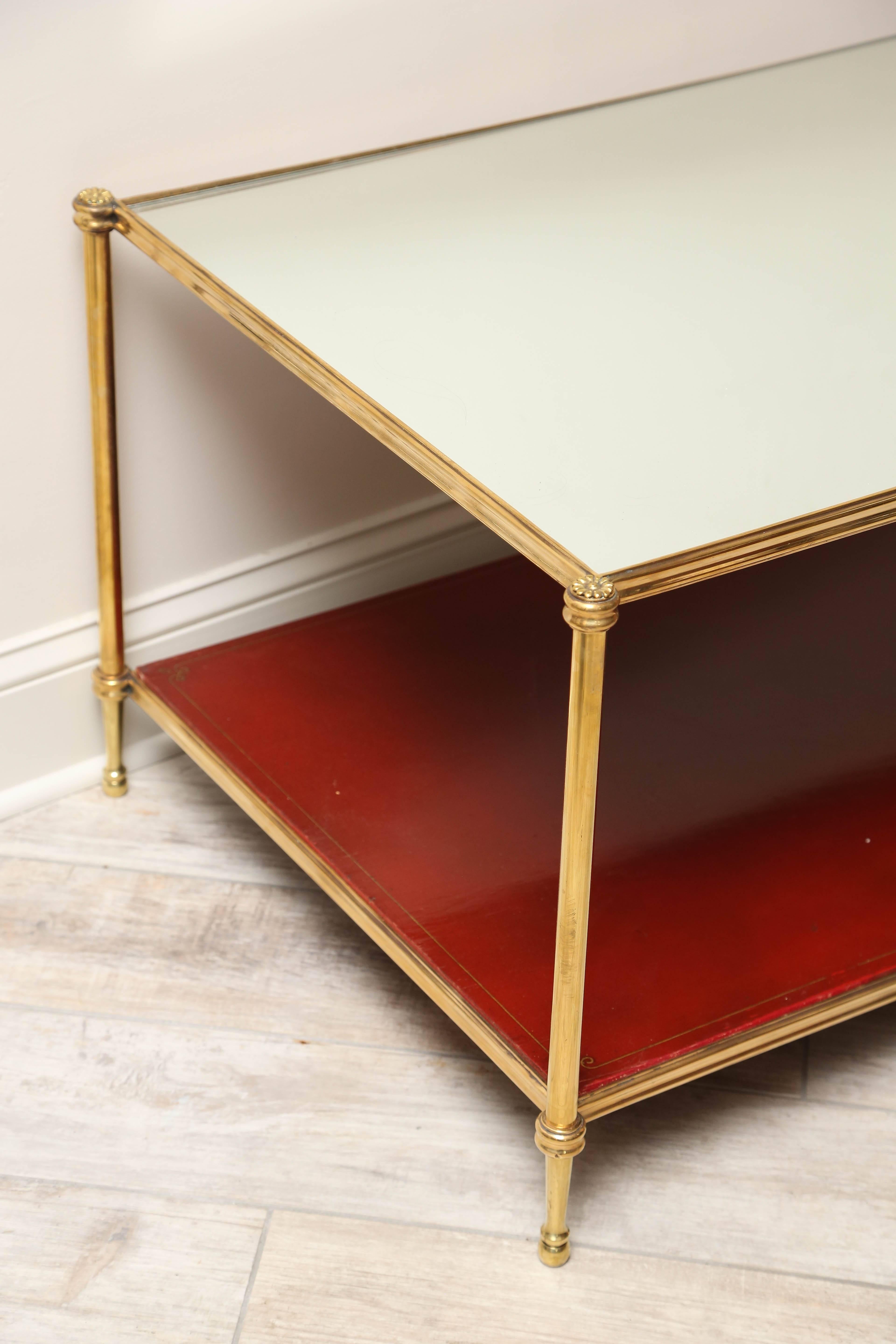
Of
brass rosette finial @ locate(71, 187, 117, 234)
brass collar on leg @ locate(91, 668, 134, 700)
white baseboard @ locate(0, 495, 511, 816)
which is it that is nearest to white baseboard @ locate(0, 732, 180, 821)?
white baseboard @ locate(0, 495, 511, 816)

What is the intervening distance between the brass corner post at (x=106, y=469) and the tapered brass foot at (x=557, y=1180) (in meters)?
0.63

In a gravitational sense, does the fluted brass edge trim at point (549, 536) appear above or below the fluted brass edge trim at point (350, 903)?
above

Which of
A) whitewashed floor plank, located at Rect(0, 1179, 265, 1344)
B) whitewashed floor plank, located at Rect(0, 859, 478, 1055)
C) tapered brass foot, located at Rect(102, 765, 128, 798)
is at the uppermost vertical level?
tapered brass foot, located at Rect(102, 765, 128, 798)

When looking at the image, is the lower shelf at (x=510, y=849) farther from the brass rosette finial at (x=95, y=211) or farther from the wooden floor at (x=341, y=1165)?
the brass rosette finial at (x=95, y=211)

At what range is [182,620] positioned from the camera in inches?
62.1

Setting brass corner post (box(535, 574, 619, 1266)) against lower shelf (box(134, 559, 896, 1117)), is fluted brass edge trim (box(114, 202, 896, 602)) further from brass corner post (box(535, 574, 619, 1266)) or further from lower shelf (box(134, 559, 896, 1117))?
lower shelf (box(134, 559, 896, 1117))

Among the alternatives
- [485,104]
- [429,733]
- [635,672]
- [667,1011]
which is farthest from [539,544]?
[485,104]

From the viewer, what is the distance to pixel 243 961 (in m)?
1.38

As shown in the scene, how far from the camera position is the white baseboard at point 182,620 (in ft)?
4.92

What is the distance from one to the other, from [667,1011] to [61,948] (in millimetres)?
582

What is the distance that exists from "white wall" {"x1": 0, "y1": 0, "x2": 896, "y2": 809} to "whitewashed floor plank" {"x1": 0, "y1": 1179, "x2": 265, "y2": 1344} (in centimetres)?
51

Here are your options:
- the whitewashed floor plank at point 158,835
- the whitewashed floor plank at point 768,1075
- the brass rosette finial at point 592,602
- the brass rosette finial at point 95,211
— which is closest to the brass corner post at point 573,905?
the brass rosette finial at point 592,602

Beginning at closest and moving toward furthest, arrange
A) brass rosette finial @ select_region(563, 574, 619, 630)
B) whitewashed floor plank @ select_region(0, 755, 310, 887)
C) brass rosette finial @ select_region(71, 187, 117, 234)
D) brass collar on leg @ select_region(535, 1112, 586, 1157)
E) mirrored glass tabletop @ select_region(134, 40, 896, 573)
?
1. brass rosette finial @ select_region(563, 574, 619, 630)
2. mirrored glass tabletop @ select_region(134, 40, 896, 573)
3. brass collar on leg @ select_region(535, 1112, 586, 1157)
4. brass rosette finial @ select_region(71, 187, 117, 234)
5. whitewashed floor plank @ select_region(0, 755, 310, 887)

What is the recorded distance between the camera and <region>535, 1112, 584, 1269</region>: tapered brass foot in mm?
1059
